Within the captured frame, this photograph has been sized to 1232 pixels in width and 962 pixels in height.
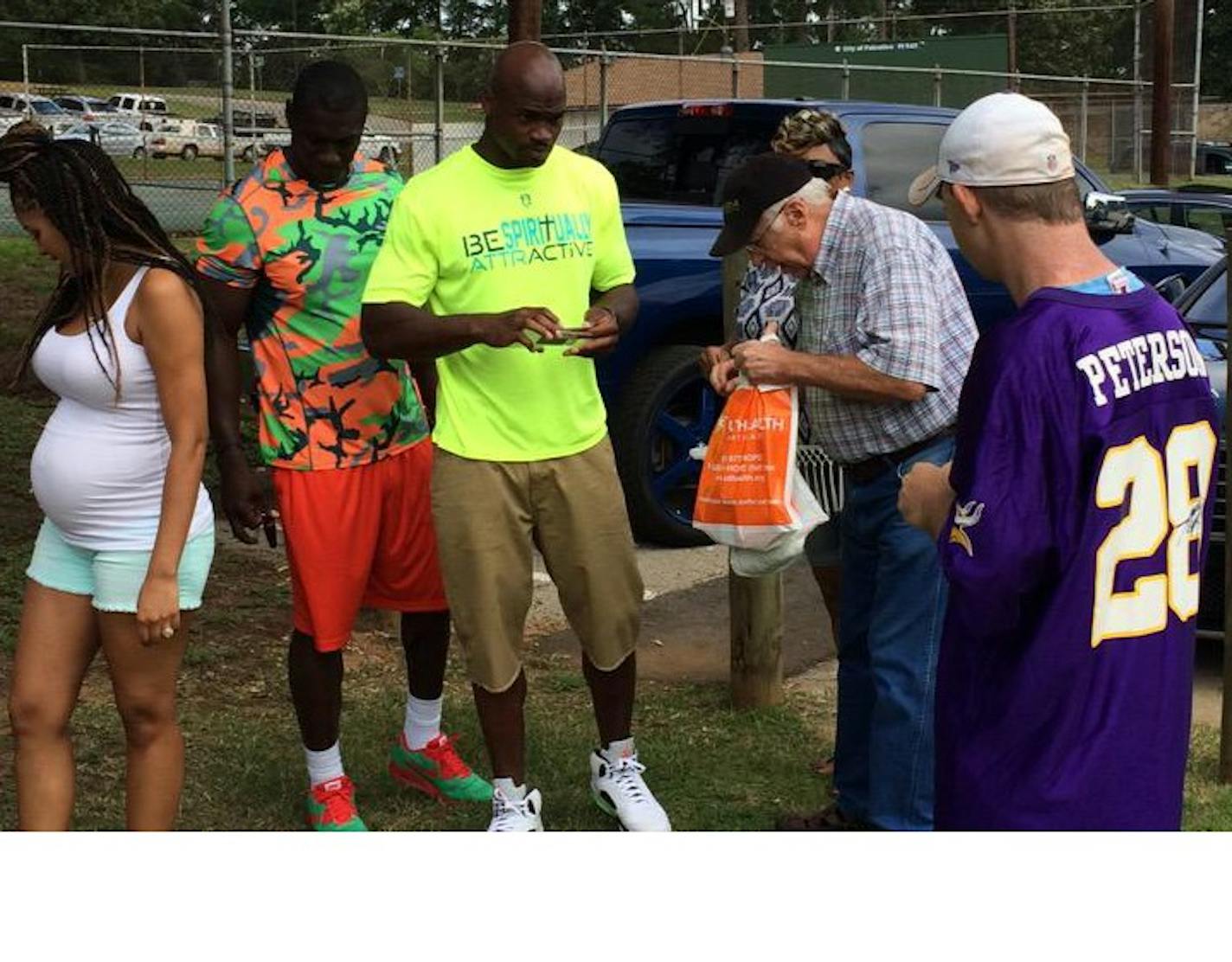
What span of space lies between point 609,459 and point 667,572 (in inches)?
125

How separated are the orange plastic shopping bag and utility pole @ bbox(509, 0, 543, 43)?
369 centimetres

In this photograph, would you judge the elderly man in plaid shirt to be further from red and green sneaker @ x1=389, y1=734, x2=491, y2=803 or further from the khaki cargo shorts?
red and green sneaker @ x1=389, y1=734, x2=491, y2=803

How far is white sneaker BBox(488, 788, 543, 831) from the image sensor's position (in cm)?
452

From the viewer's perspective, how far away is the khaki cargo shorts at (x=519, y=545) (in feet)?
14.3

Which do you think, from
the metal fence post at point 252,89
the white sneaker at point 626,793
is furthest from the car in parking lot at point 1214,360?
the metal fence post at point 252,89

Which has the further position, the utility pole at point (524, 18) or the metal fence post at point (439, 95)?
the metal fence post at point (439, 95)

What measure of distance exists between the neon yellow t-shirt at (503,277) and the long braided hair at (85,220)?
609 mm

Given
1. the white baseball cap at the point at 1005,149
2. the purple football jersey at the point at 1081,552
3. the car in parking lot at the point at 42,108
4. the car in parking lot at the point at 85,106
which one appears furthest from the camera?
the car in parking lot at the point at 85,106

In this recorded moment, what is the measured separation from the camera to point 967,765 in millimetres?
2691

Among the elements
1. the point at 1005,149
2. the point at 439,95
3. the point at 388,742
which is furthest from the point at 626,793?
the point at 439,95

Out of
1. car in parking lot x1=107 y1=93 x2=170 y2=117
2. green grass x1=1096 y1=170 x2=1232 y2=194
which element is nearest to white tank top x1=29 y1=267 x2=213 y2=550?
car in parking lot x1=107 y1=93 x2=170 y2=117

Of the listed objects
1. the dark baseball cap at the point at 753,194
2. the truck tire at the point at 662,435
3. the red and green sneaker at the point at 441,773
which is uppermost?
the dark baseball cap at the point at 753,194

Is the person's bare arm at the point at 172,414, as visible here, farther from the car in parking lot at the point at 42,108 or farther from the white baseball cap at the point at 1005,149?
the car in parking lot at the point at 42,108

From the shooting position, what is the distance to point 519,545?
14.5ft
